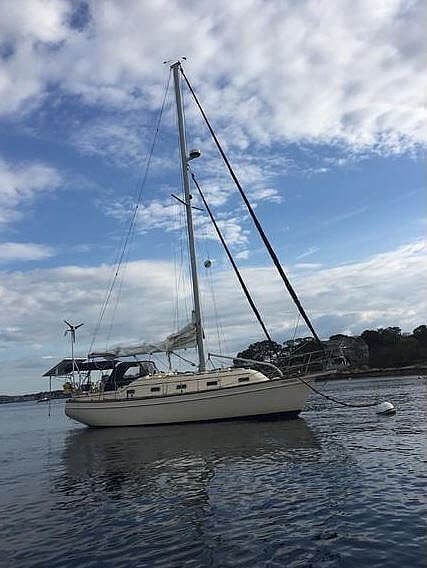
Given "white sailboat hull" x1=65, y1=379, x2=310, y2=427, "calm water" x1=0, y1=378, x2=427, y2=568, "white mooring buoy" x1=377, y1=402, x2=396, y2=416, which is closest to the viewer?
"calm water" x1=0, y1=378, x2=427, y2=568

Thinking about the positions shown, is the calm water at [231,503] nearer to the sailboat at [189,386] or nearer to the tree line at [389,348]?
the sailboat at [189,386]

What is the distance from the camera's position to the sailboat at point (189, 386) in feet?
117

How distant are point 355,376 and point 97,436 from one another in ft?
414

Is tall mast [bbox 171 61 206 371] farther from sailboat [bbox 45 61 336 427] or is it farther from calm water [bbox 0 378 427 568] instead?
calm water [bbox 0 378 427 568]

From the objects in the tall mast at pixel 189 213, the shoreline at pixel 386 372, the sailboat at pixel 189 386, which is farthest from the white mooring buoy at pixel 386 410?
the shoreline at pixel 386 372

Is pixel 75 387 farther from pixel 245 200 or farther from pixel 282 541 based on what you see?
pixel 282 541

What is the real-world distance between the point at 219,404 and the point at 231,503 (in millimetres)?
20551

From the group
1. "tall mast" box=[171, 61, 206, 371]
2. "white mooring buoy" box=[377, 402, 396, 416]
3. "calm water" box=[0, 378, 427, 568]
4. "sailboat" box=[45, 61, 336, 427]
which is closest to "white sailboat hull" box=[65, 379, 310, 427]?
"sailboat" box=[45, 61, 336, 427]

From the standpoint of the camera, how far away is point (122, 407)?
133ft

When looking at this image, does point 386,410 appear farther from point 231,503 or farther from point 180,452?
point 231,503

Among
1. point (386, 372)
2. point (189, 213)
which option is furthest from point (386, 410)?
point (386, 372)

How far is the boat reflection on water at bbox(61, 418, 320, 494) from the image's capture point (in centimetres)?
2154

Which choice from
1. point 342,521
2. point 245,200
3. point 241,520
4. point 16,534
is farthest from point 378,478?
point 245,200

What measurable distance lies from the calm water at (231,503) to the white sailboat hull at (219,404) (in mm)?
5348
